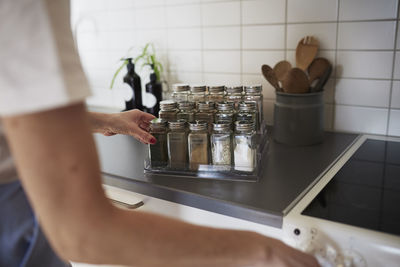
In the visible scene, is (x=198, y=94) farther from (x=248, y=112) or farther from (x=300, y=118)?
(x=300, y=118)

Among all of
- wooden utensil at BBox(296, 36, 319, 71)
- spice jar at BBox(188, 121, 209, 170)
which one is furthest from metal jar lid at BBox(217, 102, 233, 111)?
wooden utensil at BBox(296, 36, 319, 71)

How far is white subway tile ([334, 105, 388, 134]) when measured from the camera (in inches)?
48.9

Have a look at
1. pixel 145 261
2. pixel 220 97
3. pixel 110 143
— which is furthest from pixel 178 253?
pixel 110 143

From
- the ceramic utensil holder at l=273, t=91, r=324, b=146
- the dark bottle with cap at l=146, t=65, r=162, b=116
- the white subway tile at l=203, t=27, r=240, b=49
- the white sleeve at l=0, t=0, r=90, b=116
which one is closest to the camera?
the white sleeve at l=0, t=0, r=90, b=116

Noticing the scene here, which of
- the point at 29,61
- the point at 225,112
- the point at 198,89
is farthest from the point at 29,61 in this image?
the point at 198,89

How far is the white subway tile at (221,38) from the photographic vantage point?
4.70ft

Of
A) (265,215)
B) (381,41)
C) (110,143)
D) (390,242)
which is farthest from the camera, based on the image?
(110,143)

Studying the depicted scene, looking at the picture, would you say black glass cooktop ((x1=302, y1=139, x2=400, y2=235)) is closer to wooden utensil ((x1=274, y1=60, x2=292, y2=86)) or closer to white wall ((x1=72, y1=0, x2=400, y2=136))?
white wall ((x1=72, y1=0, x2=400, y2=136))

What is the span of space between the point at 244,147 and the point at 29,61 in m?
0.63

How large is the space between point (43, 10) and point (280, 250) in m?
0.46

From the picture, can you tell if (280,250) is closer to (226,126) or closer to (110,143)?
(226,126)

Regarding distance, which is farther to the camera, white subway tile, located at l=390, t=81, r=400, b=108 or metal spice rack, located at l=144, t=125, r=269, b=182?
white subway tile, located at l=390, t=81, r=400, b=108

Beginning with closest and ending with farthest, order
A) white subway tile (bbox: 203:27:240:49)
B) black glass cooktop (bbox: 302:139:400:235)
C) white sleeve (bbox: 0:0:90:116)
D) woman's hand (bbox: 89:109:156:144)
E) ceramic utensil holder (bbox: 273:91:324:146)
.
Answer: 1. white sleeve (bbox: 0:0:90:116)
2. black glass cooktop (bbox: 302:139:400:235)
3. woman's hand (bbox: 89:109:156:144)
4. ceramic utensil holder (bbox: 273:91:324:146)
5. white subway tile (bbox: 203:27:240:49)

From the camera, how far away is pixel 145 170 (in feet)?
3.55
